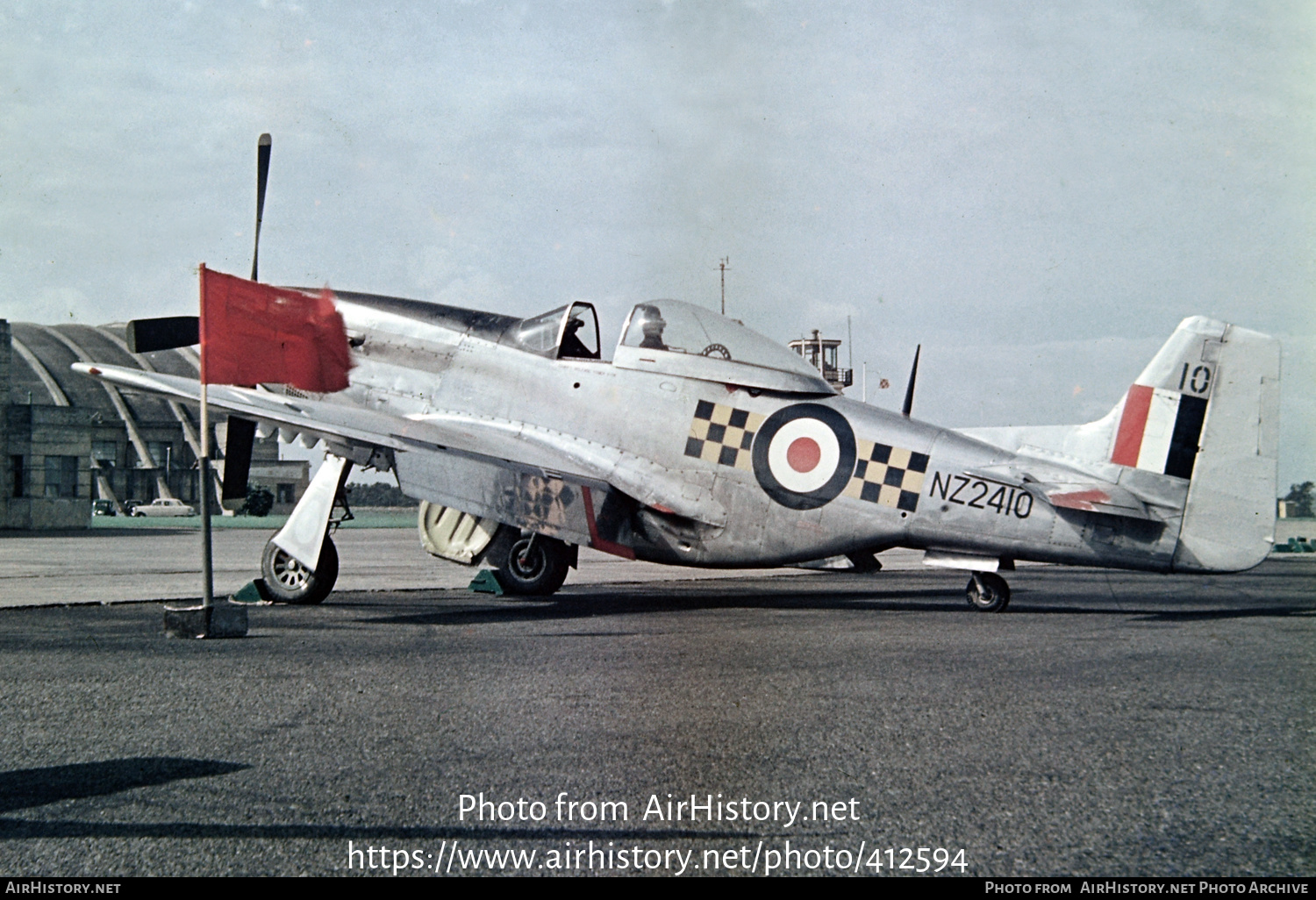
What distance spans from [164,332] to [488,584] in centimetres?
478

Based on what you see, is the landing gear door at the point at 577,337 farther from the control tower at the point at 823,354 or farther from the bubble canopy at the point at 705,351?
the control tower at the point at 823,354

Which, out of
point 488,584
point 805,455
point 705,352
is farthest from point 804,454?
point 488,584

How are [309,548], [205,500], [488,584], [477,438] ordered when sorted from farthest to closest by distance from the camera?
[488,584], [477,438], [309,548], [205,500]

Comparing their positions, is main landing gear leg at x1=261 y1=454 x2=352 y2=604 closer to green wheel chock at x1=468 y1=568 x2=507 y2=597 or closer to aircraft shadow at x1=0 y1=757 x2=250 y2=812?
green wheel chock at x1=468 y1=568 x2=507 y2=597

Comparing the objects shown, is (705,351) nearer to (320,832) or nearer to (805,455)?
(805,455)

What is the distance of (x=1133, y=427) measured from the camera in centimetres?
1102

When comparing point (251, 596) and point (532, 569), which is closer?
point (251, 596)

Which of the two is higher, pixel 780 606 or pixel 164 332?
pixel 164 332

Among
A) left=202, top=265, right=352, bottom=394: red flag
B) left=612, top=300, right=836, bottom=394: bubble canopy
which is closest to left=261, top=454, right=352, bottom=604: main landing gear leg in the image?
left=202, top=265, right=352, bottom=394: red flag

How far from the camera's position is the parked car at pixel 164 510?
68688 mm

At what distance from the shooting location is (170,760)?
4352mm

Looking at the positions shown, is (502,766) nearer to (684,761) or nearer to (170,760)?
(684,761)

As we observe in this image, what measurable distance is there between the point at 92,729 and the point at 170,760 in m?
0.90
